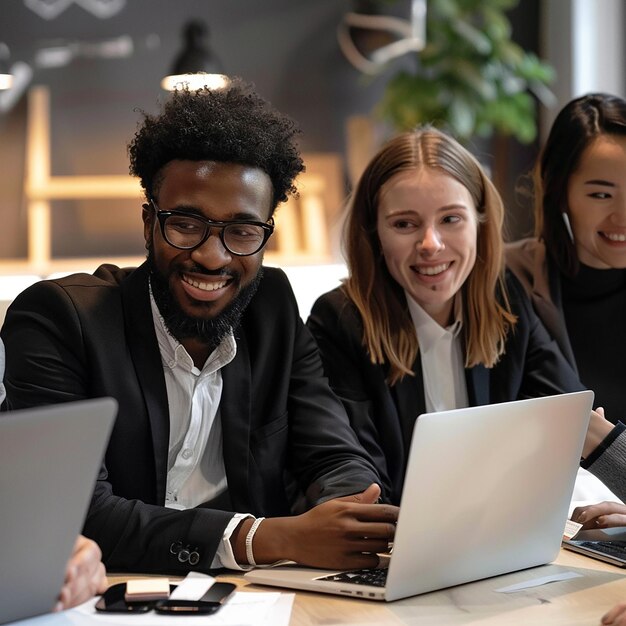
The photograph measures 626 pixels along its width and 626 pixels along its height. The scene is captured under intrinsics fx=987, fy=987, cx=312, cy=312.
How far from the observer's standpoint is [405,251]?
6.44 feet

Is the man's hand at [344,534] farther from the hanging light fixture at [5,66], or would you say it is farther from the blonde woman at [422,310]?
the hanging light fixture at [5,66]

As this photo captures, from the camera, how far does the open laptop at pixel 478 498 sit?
1.22m

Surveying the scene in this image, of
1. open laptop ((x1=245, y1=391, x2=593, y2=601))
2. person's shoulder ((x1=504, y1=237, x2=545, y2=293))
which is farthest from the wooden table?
person's shoulder ((x1=504, y1=237, x2=545, y2=293))

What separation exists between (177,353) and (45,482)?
2.24 ft

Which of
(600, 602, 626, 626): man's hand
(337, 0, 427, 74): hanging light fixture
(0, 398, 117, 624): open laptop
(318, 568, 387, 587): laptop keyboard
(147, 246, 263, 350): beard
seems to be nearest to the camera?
(0, 398, 117, 624): open laptop

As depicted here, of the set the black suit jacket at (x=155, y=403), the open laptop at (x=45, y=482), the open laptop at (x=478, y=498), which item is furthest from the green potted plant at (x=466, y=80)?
the open laptop at (x=45, y=482)

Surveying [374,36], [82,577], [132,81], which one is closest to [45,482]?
[82,577]

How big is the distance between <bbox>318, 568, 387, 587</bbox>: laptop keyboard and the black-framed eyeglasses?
557 mm

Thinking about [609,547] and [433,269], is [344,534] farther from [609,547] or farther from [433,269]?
[433,269]

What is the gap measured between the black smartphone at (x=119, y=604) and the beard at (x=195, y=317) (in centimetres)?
52

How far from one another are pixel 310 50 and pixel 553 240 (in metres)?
2.87

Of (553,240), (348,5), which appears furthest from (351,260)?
(348,5)

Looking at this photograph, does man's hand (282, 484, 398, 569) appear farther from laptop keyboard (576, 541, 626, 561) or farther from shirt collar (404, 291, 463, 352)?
shirt collar (404, 291, 463, 352)

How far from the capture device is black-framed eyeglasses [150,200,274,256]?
161 cm
